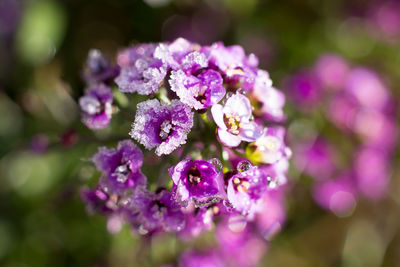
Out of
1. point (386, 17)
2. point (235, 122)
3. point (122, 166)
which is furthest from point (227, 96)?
point (386, 17)

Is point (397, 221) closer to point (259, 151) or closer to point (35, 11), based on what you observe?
point (259, 151)

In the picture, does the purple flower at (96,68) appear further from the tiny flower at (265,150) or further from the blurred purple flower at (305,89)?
the blurred purple flower at (305,89)

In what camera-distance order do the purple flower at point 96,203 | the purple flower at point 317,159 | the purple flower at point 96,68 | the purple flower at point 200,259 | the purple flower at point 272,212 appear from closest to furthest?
the purple flower at point 96,203, the purple flower at point 96,68, the purple flower at point 200,259, the purple flower at point 272,212, the purple flower at point 317,159

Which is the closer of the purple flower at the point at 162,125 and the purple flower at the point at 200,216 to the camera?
the purple flower at the point at 162,125

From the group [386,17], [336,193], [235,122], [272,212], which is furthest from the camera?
[386,17]

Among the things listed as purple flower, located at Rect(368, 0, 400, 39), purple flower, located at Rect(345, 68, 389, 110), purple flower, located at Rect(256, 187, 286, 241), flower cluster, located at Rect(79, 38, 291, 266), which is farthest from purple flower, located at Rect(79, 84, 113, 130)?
purple flower, located at Rect(368, 0, 400, 39)

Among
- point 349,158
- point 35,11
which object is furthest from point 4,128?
point 349,158

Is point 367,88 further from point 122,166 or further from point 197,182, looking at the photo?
point 122,166

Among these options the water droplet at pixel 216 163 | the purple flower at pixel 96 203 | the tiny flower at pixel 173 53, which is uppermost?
the tiny flower at pixel 173 53

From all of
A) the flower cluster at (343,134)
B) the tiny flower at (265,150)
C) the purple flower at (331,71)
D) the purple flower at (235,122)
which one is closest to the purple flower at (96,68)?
the purple flower at (235,122)
